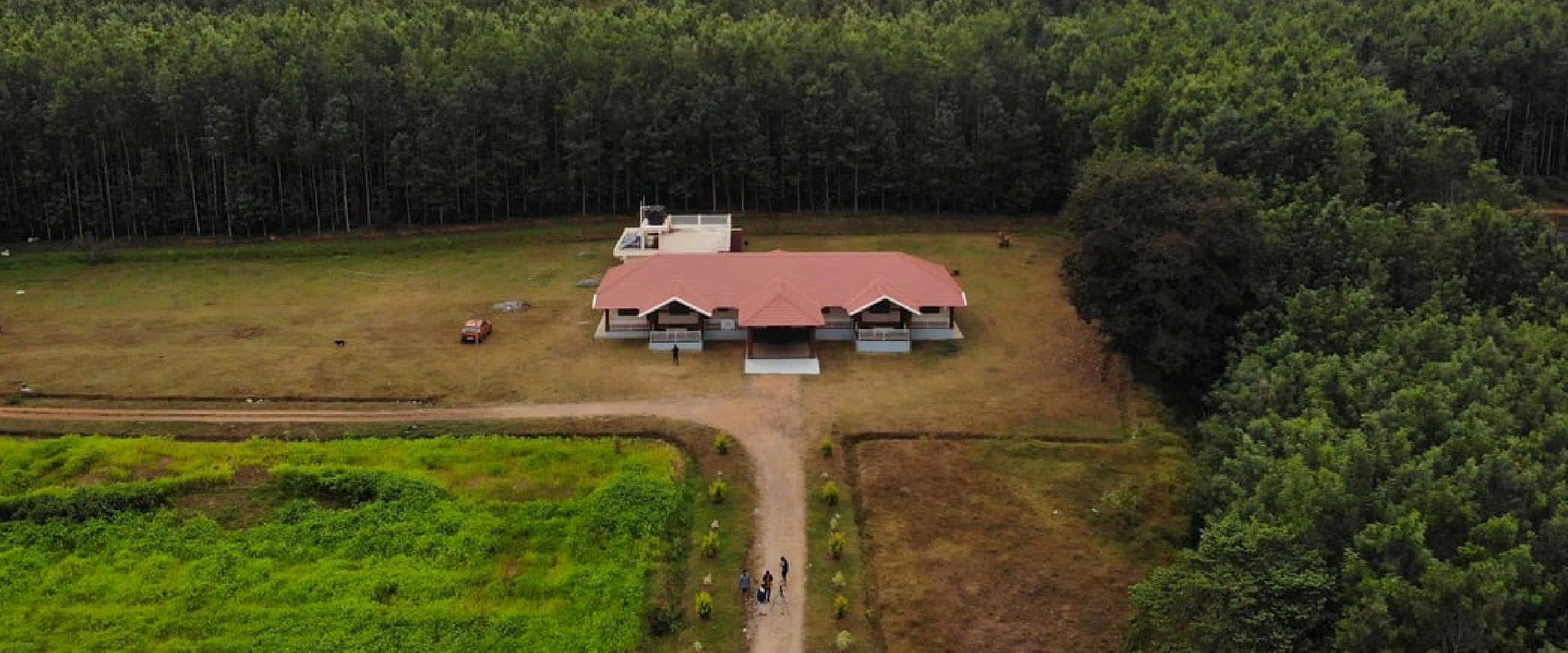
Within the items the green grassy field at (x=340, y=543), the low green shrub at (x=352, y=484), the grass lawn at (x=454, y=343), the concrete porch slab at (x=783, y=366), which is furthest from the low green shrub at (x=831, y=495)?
the low green shrub at (x=352, y=484)

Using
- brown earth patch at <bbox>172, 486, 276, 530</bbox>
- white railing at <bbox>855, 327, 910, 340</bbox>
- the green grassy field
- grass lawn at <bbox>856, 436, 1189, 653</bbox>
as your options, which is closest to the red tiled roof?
white railing at <bbox>855, 327, 910, 340</bbox>

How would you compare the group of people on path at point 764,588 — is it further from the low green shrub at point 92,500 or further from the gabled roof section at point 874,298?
the gabled roof section at point 874,298

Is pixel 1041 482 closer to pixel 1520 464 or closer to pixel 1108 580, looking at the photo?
pixel 1108 580

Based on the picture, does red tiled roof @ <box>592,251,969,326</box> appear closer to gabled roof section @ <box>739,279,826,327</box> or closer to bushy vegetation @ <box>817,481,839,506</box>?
gabled roof section @ <box>739,279,826,327</box>

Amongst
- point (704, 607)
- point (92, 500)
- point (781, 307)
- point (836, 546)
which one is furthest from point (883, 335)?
point (92, 500)

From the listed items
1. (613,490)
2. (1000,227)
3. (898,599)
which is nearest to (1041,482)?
(898,599)

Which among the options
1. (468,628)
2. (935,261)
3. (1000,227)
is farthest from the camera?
(1000,227)

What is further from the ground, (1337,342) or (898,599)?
(1337,342)
